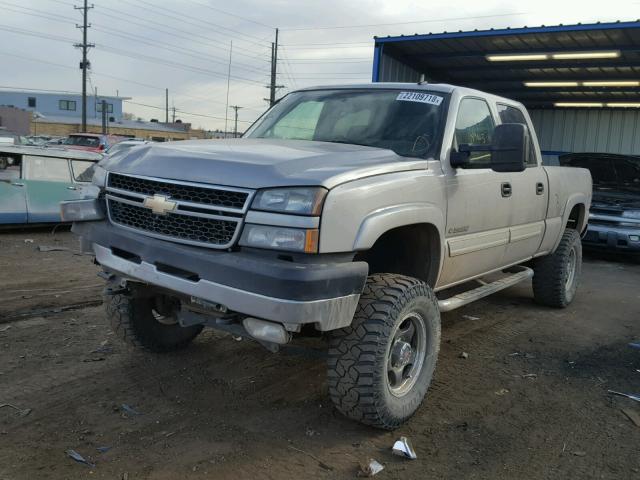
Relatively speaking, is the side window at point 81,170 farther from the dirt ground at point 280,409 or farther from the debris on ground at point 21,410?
the debris on ground at point 21,410

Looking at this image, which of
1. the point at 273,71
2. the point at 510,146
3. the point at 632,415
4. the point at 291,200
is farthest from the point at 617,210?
the point at 273,71

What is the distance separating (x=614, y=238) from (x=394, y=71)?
22.0ft

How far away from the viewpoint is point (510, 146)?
3826mm

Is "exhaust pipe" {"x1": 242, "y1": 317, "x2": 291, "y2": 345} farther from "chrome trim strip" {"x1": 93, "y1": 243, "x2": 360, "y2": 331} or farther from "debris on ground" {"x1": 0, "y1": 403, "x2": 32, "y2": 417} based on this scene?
"debris on ground" {"x1": 0, "y1": 403, "x2": 32, "y2": 417}

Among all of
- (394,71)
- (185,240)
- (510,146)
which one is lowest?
(185,240)

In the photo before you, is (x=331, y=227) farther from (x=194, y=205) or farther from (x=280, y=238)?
(x=194, y=205)

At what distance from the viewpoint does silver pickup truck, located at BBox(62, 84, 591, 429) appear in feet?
9.75

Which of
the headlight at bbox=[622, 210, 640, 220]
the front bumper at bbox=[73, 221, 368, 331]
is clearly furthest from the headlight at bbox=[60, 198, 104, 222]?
the headlight at bbox=[622, 210, 640, 220]

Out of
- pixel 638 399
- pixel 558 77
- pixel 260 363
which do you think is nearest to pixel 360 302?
pixel 260 363

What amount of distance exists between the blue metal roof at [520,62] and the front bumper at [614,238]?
3.98 meters

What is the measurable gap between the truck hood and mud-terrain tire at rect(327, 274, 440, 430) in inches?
27.9

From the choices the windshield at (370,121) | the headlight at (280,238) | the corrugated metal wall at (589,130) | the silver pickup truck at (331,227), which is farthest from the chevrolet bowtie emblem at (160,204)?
the corrugated metal wall at (589,130)

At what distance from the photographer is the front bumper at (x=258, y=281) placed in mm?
2844

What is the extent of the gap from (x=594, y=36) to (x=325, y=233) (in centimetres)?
1120
